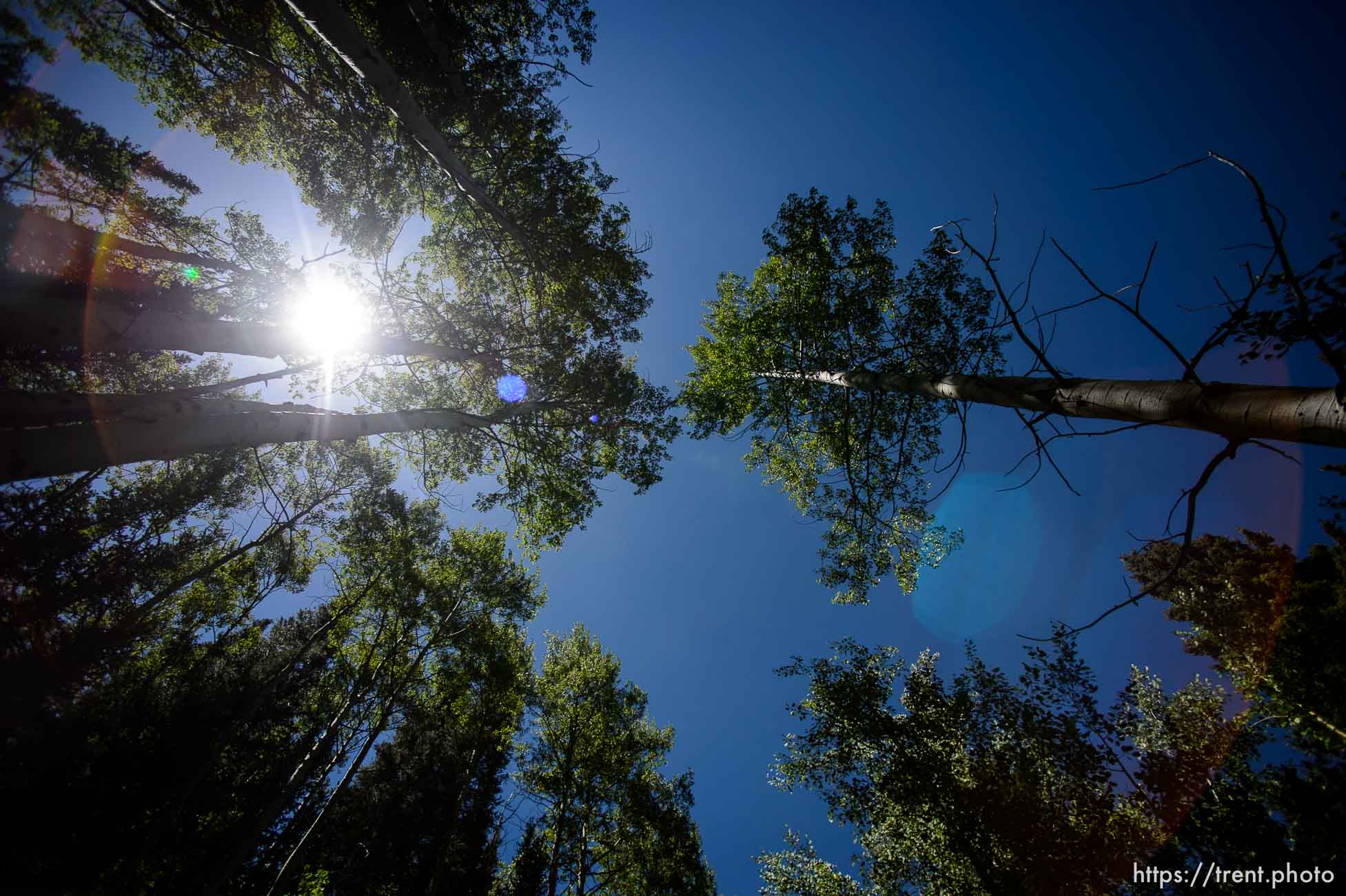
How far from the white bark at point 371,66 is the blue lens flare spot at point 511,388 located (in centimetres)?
352

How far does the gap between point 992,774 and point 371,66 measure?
14.0 meters

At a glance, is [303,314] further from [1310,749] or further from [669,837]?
[1310,749]

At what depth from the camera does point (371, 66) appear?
428 centimetres

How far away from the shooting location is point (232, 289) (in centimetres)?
729

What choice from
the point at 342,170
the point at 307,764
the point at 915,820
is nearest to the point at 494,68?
the point at 342,170

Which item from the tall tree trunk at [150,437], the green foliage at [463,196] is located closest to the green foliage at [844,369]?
the green foliage at [463,196]

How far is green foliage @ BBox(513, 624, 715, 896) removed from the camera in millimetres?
10562

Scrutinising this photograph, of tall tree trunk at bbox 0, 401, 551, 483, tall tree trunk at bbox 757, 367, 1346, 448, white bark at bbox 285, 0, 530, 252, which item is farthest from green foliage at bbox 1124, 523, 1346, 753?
white bark at bbox 285, 0, 530, 252

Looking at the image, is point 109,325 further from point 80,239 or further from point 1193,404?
point 1193,404

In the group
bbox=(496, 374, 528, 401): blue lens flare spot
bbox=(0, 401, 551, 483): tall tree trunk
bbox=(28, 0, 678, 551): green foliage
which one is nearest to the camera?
bbox=(0, 401, 551, 483): tall tree trunk

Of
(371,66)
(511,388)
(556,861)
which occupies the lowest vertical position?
(556,861)

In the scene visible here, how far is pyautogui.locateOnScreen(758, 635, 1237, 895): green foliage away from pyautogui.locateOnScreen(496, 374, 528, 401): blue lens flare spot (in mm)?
9372

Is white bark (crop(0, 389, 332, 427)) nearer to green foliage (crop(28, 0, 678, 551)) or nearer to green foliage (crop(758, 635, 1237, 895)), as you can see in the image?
green foliage (crop(28, 0, 678, 551))

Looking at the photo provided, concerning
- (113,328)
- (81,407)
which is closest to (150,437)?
(81,407)
